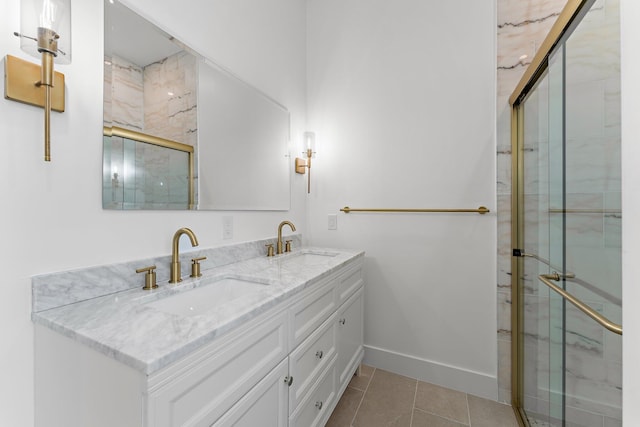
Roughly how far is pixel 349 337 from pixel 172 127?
57.0 inches

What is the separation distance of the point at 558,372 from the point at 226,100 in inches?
77.0

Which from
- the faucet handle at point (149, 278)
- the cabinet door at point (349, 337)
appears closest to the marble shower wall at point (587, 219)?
the cabinet door at point (349, 337)

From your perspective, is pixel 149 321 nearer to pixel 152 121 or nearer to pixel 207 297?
pixel 207 297

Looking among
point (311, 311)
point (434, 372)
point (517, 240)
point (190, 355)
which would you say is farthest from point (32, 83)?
point (434, 372)

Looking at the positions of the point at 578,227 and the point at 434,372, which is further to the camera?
the point at 434,372

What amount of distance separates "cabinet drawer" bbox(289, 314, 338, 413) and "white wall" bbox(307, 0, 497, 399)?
714 millimetres

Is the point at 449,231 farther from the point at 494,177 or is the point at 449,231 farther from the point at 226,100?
the point at 226,100

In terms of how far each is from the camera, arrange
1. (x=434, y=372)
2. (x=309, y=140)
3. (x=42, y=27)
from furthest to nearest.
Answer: (x=309, y=140) → (x=434, y=372) → (x=42, y=27)

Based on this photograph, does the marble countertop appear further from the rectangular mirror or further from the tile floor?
the tile floor

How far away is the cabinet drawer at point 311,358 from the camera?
1.03m

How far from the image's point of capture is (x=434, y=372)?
5.83 feet

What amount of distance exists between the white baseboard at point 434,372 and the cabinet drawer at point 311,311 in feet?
2.70

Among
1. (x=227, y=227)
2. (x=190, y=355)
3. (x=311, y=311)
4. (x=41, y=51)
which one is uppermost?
(x=41, y=51)

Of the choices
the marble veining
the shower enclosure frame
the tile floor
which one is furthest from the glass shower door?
the marble veining
